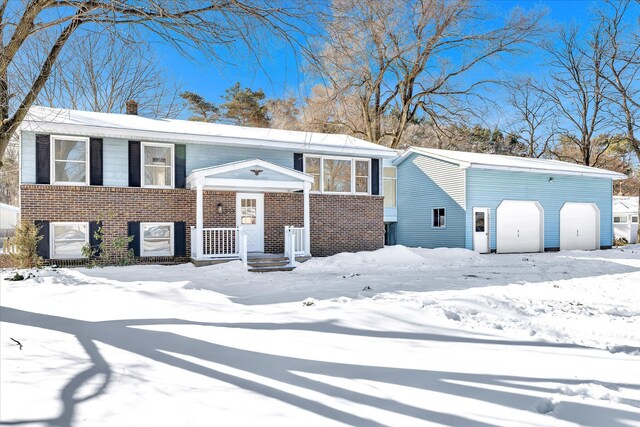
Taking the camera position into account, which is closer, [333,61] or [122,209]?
[333,61]

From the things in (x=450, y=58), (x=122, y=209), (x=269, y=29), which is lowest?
(x=122, y=209)

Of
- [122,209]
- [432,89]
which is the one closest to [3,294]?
[122,209]

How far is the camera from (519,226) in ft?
54.5

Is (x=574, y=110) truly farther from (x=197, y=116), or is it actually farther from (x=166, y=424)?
(x=166, y=424)

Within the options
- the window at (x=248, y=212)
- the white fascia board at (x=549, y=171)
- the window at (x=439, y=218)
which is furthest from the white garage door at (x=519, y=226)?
the window at (x=248, y=212)

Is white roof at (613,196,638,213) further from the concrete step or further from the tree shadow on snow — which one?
the tree shadow on snow

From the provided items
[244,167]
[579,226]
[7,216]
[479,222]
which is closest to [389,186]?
[479,222]

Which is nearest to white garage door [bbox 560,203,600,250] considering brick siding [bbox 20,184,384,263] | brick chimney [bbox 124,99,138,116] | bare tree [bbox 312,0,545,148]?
bare tree [bbox 312,0,545,148]

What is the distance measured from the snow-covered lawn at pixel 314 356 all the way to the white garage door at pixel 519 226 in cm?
944

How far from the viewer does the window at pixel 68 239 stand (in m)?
10.8

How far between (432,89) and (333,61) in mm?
21327

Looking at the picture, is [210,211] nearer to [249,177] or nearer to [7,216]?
[249,177]

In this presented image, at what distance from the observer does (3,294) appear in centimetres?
618

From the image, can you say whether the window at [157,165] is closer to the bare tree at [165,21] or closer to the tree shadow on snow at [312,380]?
the bare tree at [165,21]
